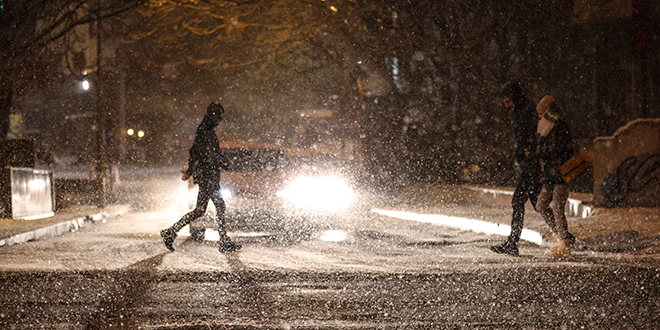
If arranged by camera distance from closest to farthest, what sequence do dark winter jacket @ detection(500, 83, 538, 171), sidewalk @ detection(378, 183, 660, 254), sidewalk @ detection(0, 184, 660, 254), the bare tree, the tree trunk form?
1. dark winter jacket @ detection(500, 83, 538, 171)
2. sidewalk @ detection(378, 183, 660, 254)
3. sidewalk @ detection(0, 184, 660, 254)
4. the bare tree
5. the tree trunk

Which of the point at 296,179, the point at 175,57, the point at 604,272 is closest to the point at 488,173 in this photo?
the point at 175,57

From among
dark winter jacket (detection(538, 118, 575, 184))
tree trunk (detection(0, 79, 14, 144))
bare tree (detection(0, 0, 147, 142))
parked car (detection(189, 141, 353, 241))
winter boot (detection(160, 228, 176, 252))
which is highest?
bare tree (detection(0, 0, 147, 142))

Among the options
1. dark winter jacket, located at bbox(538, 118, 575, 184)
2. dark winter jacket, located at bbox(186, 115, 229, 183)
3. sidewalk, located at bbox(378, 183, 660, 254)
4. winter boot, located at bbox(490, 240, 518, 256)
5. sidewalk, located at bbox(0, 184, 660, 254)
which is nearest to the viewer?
dark winter jacket, located at bbox(538, 118, 575, 184)

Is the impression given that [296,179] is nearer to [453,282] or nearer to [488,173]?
[453,282]

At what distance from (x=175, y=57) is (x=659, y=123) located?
2072 cm

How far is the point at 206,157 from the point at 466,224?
19.8 ft

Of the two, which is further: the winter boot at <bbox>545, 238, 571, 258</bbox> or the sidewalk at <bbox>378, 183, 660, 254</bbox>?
the sidewalk at <bbox>378, 183, 660, 254</bbox>

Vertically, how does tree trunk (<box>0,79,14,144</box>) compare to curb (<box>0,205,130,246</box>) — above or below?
above

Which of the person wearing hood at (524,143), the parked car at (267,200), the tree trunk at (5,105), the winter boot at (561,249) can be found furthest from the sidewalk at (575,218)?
the tree trunk at (5,105)

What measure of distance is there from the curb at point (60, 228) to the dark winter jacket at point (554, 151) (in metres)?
7.56

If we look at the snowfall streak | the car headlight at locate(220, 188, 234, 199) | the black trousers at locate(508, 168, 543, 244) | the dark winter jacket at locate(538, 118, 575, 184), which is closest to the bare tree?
the car headlight at locate(220, 188, 234, 199)

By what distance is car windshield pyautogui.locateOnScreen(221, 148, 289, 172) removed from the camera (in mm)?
10812

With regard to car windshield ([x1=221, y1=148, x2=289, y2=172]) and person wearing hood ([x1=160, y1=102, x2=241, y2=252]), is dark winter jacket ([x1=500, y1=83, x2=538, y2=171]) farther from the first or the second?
car windshield ([x1=221, y1=148, x2=289, y2=172])

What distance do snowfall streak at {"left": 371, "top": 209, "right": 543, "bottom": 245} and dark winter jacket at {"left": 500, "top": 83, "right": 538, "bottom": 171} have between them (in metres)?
2.31
